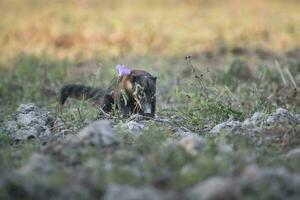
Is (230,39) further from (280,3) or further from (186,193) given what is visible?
(186,193)

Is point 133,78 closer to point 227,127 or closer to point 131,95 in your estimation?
point 131,95

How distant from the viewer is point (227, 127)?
19.2 ft

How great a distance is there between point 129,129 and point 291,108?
2102 mm

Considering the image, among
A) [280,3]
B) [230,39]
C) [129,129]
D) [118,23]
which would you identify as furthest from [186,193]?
[280,3]

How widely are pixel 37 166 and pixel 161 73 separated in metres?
5.83

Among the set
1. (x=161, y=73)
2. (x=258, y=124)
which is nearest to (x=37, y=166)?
(x=258, y=124)

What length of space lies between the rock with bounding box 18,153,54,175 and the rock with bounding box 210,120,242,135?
169 centimetres

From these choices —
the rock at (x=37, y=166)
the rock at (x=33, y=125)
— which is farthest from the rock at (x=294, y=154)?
the rock at (x=33, y=125)

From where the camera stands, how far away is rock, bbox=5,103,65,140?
232 inches

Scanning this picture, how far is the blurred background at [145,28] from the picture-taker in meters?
12.3

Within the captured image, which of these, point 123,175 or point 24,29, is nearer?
point 123,175

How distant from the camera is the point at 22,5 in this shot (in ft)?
56.2

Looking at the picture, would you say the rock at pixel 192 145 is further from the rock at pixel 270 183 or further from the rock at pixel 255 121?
the rock at pixel 255 121

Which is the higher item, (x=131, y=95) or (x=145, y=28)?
(x=145, y=28)
